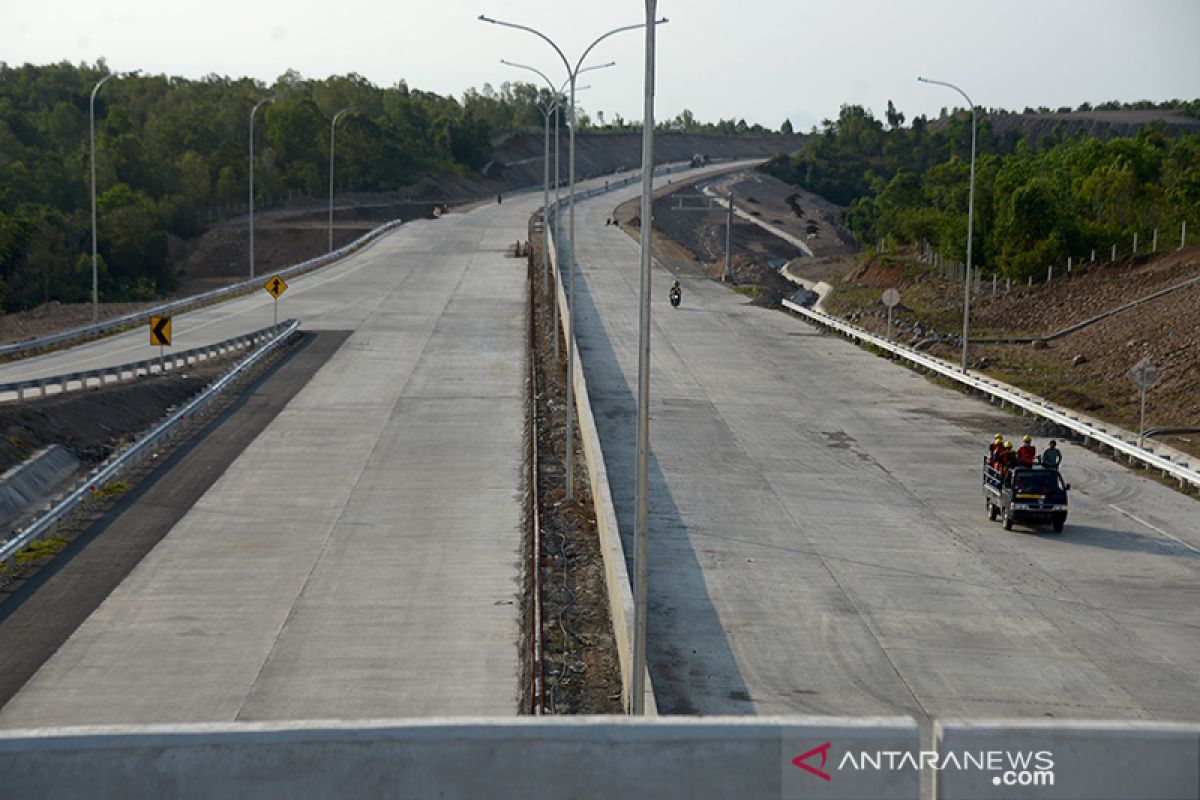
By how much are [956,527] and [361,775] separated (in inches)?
775

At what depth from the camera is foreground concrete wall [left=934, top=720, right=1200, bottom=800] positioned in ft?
32.6

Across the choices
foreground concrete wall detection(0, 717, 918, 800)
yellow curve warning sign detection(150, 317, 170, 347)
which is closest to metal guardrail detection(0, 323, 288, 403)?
yellow curve warning sign detection(150, 317, 170, 347)

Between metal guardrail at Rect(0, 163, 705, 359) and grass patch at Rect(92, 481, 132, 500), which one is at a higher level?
metal guardrail at Rect(0, 163, 705, 359)

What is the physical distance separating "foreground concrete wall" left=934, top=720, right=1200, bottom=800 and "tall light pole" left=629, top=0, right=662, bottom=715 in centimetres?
465

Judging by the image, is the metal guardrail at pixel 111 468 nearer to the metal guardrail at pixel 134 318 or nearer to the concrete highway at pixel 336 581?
the concrete highway at pixel 336 581

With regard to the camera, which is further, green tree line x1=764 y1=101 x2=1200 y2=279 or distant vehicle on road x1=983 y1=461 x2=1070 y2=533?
green tree line x1=764 y1=101 x2=1200 y2=279

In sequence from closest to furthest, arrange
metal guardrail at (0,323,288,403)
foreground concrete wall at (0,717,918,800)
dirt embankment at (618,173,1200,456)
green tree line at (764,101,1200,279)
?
foreground concrete wall at (0,717,918,800) → metal guardrail at (0,323,288,403) → dirt embankment at (618,173,1200,456) → green tree line at (764,101,1200,279)

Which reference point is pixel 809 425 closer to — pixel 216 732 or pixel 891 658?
pixel 891 658

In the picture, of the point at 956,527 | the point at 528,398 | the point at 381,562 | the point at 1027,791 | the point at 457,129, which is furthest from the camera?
the point at 457,129

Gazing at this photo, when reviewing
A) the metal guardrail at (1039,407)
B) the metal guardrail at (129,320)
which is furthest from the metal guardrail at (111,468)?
the metal guardrail at (1039,407)

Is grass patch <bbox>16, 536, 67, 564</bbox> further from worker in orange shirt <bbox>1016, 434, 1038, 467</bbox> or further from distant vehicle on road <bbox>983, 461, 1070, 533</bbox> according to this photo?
worker in orange shirt <bbox>1016, 434, 1038, 467</bbox>

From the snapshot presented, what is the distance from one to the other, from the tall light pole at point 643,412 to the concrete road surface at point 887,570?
3321mm

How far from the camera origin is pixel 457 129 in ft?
621

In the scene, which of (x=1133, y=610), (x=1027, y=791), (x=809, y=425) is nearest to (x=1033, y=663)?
(x=1133, y=610)
